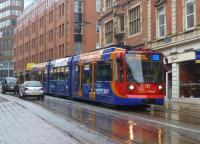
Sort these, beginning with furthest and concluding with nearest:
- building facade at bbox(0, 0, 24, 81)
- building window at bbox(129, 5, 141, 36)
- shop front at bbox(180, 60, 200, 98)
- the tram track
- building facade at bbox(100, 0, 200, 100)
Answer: building facade at bbox(0, 0, 24, 81) → building window at bbox(129, 5, 141, 36) → shop front at bbox(180, 60, 200, 98) → building facade at bbox(100, 0, 200, 100) → the tram track

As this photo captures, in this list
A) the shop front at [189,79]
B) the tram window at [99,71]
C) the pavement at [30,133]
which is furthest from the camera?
the shop front at [189,79]

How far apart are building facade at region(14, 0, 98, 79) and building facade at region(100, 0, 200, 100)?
103 feet

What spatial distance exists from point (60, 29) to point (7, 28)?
212 ft

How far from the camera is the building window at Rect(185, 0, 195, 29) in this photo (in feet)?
107

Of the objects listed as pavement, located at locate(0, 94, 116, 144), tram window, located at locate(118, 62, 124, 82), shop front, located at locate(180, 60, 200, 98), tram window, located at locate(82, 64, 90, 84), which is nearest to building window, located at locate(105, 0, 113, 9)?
shop front, located at locate(180, 60, 200, 98)

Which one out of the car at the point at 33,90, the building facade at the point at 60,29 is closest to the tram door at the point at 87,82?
the car at the point at 33,90

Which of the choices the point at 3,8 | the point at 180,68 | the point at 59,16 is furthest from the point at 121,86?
the point at 3,8

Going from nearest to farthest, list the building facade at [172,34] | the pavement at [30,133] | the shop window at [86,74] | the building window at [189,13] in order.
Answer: the pavement at [30,133], the shop window at [86,74], the building facade at [172,34], the building window at [189,13]

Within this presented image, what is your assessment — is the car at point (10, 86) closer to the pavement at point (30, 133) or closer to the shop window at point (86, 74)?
the shop window at point (86, 74)

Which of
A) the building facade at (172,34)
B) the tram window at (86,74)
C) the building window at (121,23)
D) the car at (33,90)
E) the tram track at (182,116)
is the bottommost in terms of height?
the tram track at (182,116)

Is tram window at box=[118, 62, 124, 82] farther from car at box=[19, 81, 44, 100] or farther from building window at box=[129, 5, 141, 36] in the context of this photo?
building window at box=[129, 5, 141, 36]

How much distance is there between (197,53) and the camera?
2791cm

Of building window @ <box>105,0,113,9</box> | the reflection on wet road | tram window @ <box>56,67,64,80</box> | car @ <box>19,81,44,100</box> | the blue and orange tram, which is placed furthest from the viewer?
building window @ <box>105,0,113,9</box>

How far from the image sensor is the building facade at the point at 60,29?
3009 inches
